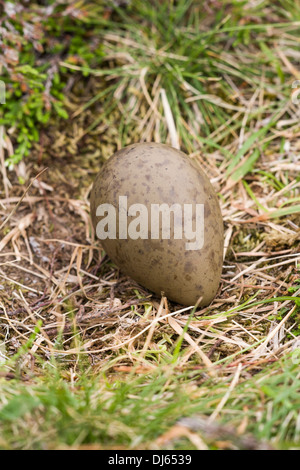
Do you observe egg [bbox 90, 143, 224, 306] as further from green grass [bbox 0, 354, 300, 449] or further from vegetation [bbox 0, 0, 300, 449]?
green grass [bbox 0, 354, 300, 449]

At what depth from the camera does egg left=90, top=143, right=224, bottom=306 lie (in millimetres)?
1978

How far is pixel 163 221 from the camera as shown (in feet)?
6.48

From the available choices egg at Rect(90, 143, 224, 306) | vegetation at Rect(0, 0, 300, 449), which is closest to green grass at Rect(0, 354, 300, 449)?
vegetation at Rect(0, 0, 300, 449)

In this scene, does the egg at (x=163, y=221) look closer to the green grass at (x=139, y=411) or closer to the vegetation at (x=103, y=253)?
the vegetation at (x=103, y=253)

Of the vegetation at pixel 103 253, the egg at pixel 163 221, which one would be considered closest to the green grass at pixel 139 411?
the vegetation at pixel 103 253

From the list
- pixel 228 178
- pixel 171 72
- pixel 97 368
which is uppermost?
pixel 171 72

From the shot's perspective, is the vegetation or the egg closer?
the vegetation

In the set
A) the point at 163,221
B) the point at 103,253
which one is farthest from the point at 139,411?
the point at 103,253

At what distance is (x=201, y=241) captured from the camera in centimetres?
203

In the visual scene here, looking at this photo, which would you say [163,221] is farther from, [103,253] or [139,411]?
[139,411]

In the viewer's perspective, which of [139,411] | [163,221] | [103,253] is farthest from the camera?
[103,253]

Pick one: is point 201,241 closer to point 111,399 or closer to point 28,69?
point 111,399
